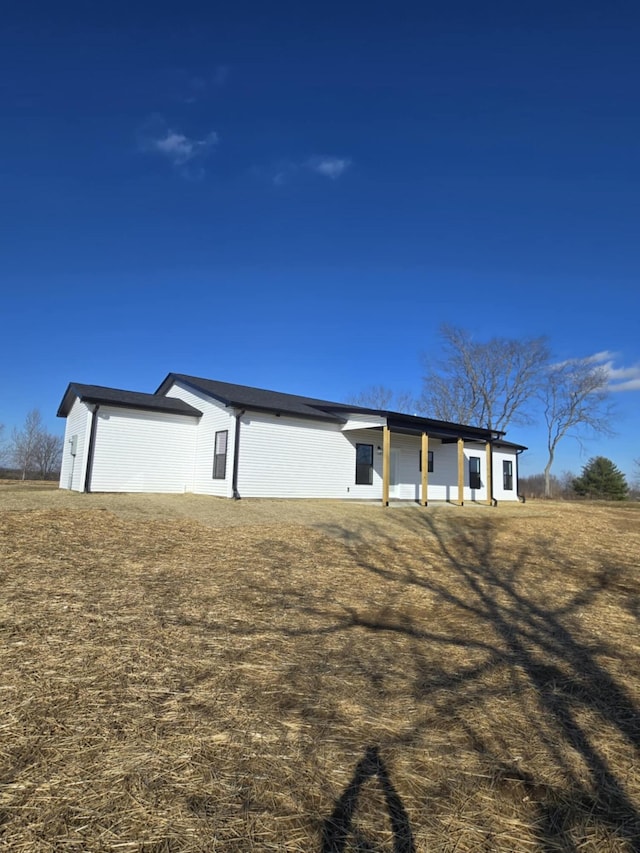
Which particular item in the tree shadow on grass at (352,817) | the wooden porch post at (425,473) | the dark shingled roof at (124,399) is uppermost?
the dark shingled roof at (124,399)

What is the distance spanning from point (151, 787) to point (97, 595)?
129 inches

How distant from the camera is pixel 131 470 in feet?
52.9

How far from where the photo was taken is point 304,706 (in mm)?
3107

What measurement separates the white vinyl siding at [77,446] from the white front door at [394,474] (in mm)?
11341

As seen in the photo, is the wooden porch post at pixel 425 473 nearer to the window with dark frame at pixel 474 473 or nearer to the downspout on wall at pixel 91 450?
the window with dark frame at pixel 474 473

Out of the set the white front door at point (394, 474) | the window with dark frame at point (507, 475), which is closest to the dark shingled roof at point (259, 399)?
the white front door at point (394, 474)

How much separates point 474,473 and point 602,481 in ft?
73.2

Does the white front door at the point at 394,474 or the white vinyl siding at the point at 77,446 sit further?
the white front door at the point at 394,474

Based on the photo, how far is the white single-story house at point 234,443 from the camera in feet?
51.3

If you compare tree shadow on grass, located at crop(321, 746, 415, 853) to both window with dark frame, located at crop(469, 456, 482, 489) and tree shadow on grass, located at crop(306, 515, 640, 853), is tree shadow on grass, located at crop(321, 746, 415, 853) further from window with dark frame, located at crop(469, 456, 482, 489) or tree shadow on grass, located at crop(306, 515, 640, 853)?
window with dark frame, located at crop(469, 456, 482, 489)

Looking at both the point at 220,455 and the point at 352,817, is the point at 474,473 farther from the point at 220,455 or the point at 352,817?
the point at 352,817

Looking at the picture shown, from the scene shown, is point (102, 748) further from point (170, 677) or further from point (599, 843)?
point (599, 843)

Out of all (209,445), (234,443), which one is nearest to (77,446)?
(209,445)

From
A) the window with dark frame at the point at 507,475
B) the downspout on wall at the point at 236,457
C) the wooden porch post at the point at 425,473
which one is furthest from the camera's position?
the window with dark frame at the point at 507,475
